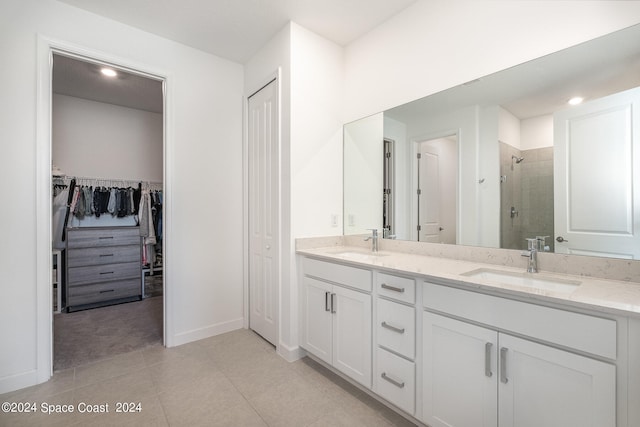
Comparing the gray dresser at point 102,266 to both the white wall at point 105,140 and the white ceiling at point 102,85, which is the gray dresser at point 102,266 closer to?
the white wall at point 105,140

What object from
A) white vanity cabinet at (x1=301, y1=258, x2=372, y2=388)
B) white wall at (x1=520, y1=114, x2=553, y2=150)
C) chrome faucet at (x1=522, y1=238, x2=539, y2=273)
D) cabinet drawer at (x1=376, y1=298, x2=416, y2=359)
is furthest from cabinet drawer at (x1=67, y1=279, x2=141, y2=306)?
white wall at (x1=520, y1=114, x2=553, y2=150)

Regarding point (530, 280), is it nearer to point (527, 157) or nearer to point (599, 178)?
point (599, 178)

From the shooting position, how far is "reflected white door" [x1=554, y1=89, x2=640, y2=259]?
1294 mm

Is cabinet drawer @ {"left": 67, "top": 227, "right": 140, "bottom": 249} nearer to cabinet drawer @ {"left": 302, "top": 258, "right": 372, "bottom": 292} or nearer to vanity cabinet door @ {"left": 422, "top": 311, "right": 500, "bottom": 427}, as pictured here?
cabinet drawer @ {"left": 302, "top": 258, "right": 372, "bottom": 292}

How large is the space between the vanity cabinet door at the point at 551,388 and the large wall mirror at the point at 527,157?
652mm

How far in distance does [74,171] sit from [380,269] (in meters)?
4.43

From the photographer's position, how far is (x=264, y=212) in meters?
2.65

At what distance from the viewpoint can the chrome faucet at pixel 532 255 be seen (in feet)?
4.92

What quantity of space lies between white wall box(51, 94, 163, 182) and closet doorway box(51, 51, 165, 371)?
0.01 m

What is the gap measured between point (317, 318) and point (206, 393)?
0.87 metres

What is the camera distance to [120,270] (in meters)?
3.72

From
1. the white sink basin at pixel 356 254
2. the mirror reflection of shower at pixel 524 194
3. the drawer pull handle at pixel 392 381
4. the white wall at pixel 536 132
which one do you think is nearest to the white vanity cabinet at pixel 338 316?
the drawer pull handle at pixel 392 381

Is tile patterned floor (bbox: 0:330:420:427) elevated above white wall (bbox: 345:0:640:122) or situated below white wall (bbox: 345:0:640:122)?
below

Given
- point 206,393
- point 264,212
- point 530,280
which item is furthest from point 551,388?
point 264,212
